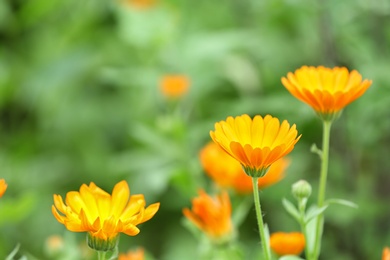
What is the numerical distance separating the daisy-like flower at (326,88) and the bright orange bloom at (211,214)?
0.60 ft

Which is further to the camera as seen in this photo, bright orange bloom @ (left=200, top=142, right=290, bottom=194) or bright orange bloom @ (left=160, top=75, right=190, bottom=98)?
bright orange bloom @ (left=160, top=75, right=190, bottom=98)

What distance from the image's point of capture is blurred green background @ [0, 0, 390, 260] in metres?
1.65

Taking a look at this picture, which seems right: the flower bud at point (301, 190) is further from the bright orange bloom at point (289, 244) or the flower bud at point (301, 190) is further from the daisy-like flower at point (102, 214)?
the daisy-like flower at point (102, 214)

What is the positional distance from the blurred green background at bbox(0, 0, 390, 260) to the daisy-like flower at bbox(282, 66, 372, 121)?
0.65 m

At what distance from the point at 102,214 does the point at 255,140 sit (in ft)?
0.53

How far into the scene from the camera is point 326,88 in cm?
83

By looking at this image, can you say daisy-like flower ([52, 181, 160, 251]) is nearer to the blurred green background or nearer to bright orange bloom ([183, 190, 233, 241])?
bright orange bloom ([183, 190, 233, 241])

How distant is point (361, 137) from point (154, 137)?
1.43 ft

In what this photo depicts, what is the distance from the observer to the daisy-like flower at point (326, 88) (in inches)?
31.1

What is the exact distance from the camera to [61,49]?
230 cm

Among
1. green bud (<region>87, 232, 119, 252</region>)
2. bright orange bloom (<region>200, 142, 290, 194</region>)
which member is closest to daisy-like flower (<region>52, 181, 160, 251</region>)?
green bud (<region>87, 232, 119, 252</region>)

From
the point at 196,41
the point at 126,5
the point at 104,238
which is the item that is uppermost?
the point at 126,5

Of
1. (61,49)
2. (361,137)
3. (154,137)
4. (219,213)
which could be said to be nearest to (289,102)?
(361,137)

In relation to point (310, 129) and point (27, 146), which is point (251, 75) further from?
point (27, 146)
